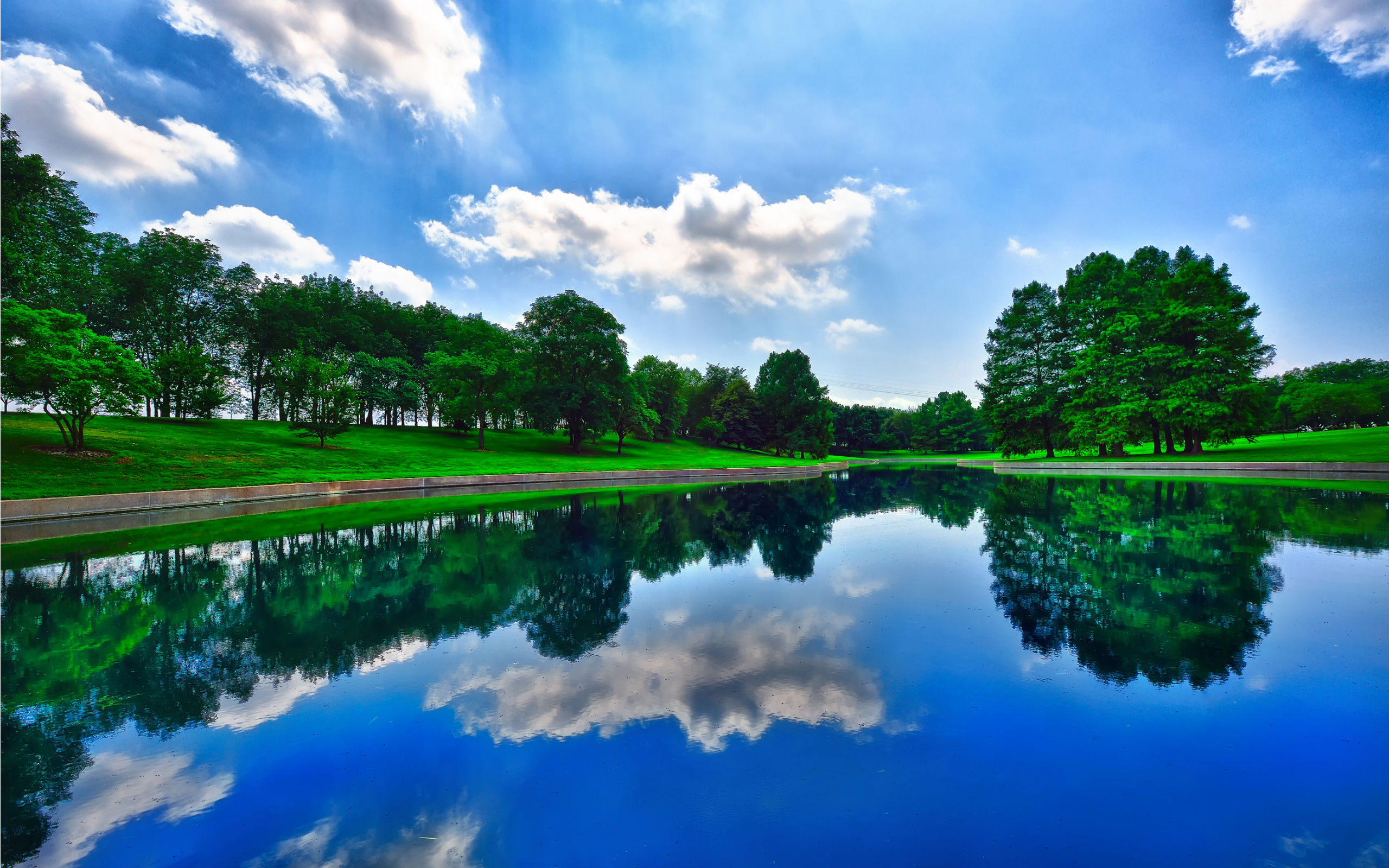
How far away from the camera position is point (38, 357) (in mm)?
19016

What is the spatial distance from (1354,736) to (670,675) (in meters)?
5.56

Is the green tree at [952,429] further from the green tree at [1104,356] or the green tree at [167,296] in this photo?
the green tree at [167,296]

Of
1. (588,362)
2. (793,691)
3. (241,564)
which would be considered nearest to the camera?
(793,691)

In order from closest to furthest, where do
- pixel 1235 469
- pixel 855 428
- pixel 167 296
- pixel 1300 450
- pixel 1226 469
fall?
pixel 1235 469
pixel 1226 469
pixel 1300 450
pixel 167 296
pixel 855 428

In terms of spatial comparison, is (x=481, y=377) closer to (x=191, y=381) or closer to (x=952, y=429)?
(x=191, y=381)

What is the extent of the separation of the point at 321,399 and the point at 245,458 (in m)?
8.05

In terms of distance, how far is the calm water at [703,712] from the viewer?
323 cm

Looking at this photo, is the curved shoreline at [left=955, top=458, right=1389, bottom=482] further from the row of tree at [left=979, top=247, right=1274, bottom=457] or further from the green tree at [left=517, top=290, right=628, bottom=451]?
the green tree at [left=517, top=290, right=628, bottom=451]

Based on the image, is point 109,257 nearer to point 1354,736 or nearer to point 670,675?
point 670,675

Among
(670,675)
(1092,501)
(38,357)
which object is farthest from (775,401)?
(670,675)

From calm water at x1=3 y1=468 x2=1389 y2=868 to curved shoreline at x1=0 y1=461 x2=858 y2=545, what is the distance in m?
6.21

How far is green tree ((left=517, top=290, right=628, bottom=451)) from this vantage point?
4616 cm

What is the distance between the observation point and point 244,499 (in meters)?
21.4

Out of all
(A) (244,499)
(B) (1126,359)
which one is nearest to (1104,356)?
(B) (1126,359)
